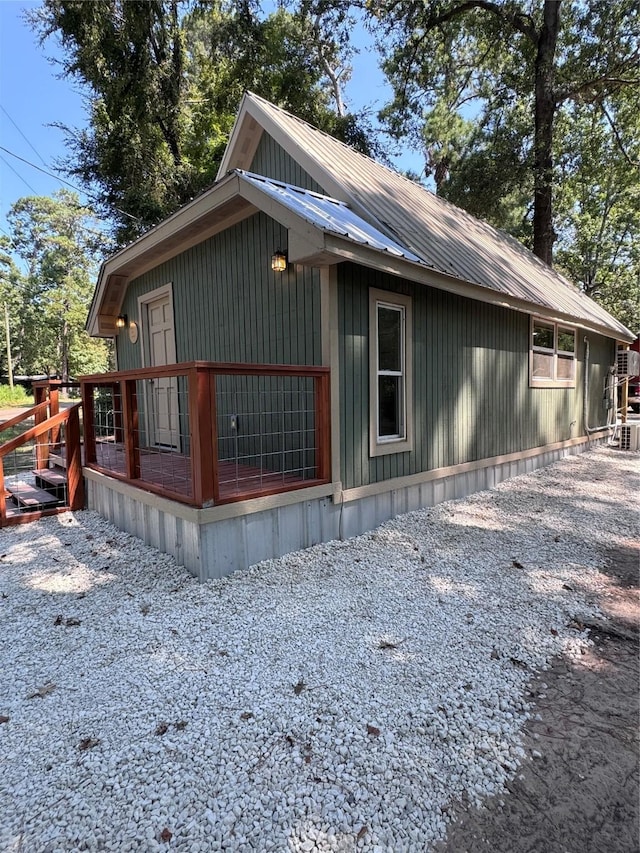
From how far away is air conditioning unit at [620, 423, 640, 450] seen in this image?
34.2 ft

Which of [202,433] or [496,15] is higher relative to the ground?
[496,15]

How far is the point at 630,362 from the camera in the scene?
1184 centimetres

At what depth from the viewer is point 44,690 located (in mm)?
2369

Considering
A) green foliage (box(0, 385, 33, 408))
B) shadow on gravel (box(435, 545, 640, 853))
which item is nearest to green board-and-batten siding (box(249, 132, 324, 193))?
shadow on gravel (box(435, 545, 640, 853))

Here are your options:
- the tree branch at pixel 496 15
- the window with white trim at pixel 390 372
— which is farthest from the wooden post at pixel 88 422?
the tree branch at pixel 496 15

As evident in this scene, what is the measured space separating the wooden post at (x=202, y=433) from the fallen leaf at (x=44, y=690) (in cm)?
138

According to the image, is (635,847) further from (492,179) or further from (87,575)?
(492,179)

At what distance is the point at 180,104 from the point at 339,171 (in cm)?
1003

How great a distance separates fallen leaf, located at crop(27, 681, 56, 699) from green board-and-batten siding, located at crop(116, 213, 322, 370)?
3.17m

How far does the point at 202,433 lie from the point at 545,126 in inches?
543

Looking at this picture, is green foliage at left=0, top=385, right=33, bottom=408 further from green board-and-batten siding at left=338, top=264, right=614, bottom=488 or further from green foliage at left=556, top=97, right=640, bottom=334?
green foliage at left=556, top=97, right=640, bottom=334

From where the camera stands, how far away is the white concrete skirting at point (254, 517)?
11.8 feet

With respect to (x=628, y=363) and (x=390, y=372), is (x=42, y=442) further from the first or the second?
(x=628, y=363)

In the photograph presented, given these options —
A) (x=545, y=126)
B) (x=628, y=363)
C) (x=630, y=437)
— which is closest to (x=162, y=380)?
(x=630, y=437)
